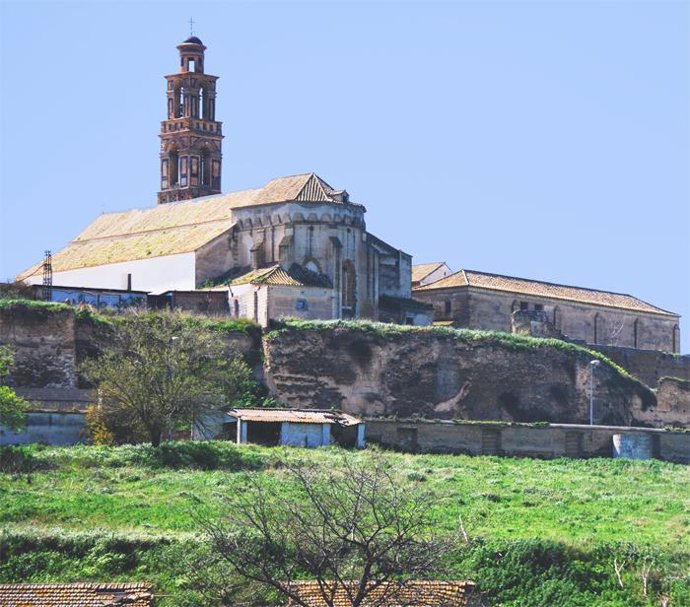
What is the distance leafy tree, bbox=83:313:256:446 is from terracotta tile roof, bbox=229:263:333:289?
27.3 ft

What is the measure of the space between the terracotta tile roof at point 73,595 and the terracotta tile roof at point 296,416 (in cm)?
1977

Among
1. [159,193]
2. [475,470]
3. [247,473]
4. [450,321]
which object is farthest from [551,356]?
[159,193]

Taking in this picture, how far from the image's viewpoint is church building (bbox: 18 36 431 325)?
68.6 metres

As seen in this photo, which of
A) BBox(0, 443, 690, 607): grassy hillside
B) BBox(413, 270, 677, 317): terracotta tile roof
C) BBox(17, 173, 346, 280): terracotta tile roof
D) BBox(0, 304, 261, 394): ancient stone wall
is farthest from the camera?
BBox(413, 270, 677, 317): terracotta tile roof

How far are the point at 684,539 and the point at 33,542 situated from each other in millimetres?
14966

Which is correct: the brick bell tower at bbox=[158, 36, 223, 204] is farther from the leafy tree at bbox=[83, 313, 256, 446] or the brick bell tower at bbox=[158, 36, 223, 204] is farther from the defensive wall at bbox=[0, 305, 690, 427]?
the leafy tree at bbox=[83, 313, 256, 446]

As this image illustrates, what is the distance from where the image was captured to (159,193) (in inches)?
3620

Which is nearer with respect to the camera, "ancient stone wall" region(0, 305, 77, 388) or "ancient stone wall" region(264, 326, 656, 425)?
"ancient stone wall" region(0, 305, 77, 388)

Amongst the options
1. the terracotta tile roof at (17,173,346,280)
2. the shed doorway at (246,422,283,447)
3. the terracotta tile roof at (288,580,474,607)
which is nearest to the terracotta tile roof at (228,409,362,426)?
the shed doorway at (246,422,283,447)

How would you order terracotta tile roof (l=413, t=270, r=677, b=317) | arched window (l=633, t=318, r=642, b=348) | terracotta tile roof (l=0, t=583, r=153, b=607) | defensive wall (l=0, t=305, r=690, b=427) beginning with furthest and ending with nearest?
arched window (l=633, t=318, r=642, b=348), terracotta tile roof (l=413, t=270, r=677, b=317), defensive wall (l=0, t=305, r=690, b=427), terracotta tile roof (l=0, t=583, r=153, b=607)

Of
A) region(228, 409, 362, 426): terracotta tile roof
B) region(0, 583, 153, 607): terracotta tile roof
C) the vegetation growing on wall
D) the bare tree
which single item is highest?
the vegetation growing on wall

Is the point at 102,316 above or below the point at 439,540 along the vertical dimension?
above

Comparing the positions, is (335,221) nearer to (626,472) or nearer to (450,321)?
(450,321)

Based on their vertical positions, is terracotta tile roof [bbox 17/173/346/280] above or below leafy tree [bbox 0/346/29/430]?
above
